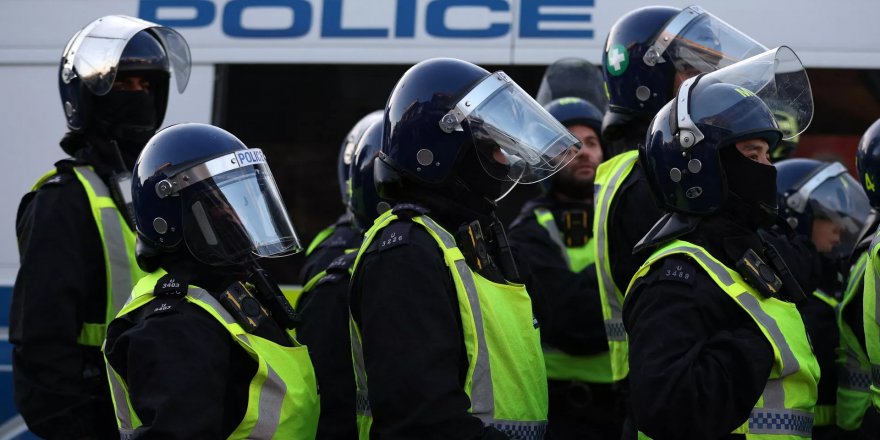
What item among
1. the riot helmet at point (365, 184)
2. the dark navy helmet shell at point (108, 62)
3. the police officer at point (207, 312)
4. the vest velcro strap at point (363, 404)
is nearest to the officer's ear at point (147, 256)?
the police officer at point (207, 312)

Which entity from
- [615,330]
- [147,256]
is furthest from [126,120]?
[615,330]

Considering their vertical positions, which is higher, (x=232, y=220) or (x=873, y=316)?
(x=232, y=220)

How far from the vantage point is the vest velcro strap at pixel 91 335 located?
11.6 feet

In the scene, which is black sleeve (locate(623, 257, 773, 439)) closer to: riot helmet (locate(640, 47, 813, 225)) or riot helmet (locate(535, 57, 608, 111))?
riot helmet (locate(640, 47, 813, 225))

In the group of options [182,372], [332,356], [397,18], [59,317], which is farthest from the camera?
[397,18]

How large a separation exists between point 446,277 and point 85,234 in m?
1.46

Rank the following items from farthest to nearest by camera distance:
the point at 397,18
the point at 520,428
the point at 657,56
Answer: the point at 397,18, the point at 657,56, the point at 520,428

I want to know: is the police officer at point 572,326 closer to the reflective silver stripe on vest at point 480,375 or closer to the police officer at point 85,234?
the reflective silver stripe on vest at point 480,375

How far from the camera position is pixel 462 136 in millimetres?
2895

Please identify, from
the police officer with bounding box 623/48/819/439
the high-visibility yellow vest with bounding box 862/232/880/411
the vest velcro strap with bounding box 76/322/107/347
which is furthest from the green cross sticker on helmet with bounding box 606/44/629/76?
the vest velcro strap with bounding box 76/322/107/347

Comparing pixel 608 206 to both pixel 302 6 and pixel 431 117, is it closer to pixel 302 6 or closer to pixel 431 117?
pixel 431 117

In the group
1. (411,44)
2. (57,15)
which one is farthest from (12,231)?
(411,44)

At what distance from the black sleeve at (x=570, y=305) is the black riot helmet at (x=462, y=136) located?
1.07 m

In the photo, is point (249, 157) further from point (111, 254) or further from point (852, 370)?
point (852, 370)
